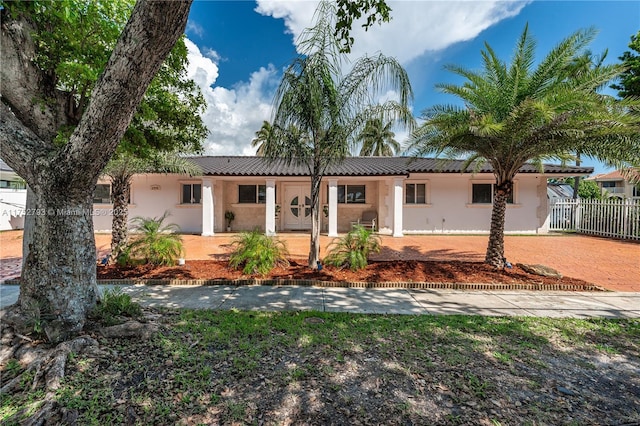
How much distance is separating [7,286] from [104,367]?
530 centimetres

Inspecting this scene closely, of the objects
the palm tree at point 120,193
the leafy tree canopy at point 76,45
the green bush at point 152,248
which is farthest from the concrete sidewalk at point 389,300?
the leafy tree canopy at point 76,45

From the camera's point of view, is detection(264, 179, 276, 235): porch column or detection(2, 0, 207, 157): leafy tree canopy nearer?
detection(2, 0, 207, 157): leafy tree canopy

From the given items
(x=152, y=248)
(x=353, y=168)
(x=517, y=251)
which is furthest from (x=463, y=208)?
(x=152, y=248)

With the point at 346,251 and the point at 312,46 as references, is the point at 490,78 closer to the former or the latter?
the point at 312,46

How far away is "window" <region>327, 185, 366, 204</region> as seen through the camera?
16.1 metres

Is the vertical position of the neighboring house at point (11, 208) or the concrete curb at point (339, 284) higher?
the neighboring house at point (11, 208)

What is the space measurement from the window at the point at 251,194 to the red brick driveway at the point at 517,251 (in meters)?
3.16

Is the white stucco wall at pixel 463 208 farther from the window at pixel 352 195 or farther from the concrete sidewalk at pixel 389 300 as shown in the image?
the concrete sidewalk at pixel 389 300

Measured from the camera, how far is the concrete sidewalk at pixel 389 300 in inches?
190

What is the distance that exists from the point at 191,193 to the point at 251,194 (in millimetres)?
3280

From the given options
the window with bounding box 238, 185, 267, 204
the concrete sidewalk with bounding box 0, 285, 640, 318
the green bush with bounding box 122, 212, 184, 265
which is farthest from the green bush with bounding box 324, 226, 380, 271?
the window with bounding box 238, 185, 267, 204

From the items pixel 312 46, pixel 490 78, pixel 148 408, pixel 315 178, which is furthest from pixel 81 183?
pixel 490 78

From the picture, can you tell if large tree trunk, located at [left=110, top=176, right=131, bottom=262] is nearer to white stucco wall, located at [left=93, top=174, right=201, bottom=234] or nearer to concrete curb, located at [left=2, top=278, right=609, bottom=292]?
concrete curb, located at [left=2, top=278, right=609, bottom=292]

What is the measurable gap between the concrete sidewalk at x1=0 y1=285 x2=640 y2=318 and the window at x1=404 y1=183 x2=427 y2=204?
9.67 meters
